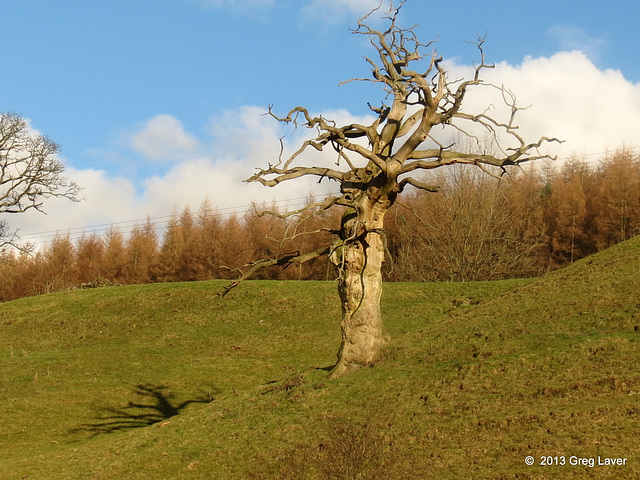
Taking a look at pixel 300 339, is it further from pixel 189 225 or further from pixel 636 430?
pixel 189 225

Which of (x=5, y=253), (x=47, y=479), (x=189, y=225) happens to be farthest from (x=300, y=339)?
(x=189, y=225)

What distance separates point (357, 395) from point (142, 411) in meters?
10.1

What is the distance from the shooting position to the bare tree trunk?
16.6 m

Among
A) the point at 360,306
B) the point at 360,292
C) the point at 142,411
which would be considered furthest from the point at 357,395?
the point at 142,411

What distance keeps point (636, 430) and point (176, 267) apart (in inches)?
2585

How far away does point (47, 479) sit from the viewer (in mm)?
14016

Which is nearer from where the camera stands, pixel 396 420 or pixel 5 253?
pixel 396 420

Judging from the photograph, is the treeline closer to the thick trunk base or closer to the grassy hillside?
the grassy hillside

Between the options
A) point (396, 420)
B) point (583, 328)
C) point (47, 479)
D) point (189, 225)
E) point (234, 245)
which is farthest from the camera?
point (189, 225)

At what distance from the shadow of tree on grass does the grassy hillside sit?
0.08 metres

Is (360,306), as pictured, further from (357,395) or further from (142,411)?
(142,411)

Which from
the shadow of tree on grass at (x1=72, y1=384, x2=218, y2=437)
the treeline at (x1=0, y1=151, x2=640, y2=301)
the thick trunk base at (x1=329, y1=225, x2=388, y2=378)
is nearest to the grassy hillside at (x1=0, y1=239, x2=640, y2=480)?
the shadow of tree on grass at (x1=72, y1=384, x2=218, y2=437)

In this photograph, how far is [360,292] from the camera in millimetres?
16797

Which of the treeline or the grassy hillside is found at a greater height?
the treeline
